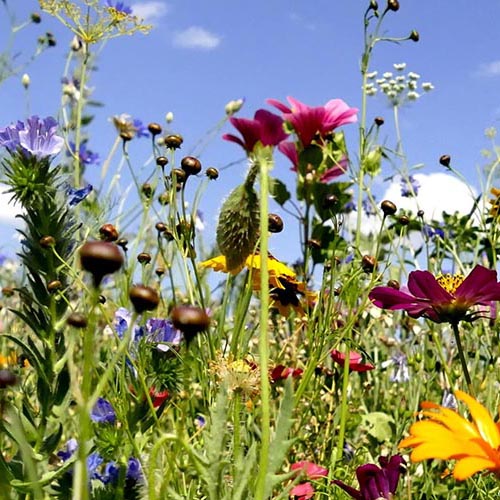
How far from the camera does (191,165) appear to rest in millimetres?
1069

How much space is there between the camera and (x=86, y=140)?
2709 mm

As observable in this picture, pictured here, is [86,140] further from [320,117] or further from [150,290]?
[150,290]

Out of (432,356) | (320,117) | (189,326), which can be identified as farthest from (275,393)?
(189,326)

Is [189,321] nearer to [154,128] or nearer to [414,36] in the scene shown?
[154,128]

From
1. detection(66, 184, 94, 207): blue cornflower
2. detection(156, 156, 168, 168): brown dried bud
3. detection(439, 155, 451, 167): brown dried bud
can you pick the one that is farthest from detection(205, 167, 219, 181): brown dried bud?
detection(439, 155, 451, 167): brown dried bud

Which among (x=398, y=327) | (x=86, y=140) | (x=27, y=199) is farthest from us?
(x=86, y=140)

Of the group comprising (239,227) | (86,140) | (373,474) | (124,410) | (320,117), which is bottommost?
(373,474)

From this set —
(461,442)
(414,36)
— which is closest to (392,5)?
(414,36)

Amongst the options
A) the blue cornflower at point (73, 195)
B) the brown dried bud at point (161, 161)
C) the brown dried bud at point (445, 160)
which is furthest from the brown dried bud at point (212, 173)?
the brown dried bud at point (445, 160)

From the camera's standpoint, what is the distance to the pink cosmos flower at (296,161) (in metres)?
1.47

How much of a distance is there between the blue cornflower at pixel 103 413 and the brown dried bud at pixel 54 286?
22cm

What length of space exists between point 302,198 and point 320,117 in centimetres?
32

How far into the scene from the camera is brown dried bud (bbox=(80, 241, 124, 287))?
0.47 metres

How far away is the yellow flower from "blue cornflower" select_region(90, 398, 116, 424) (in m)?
0.53
